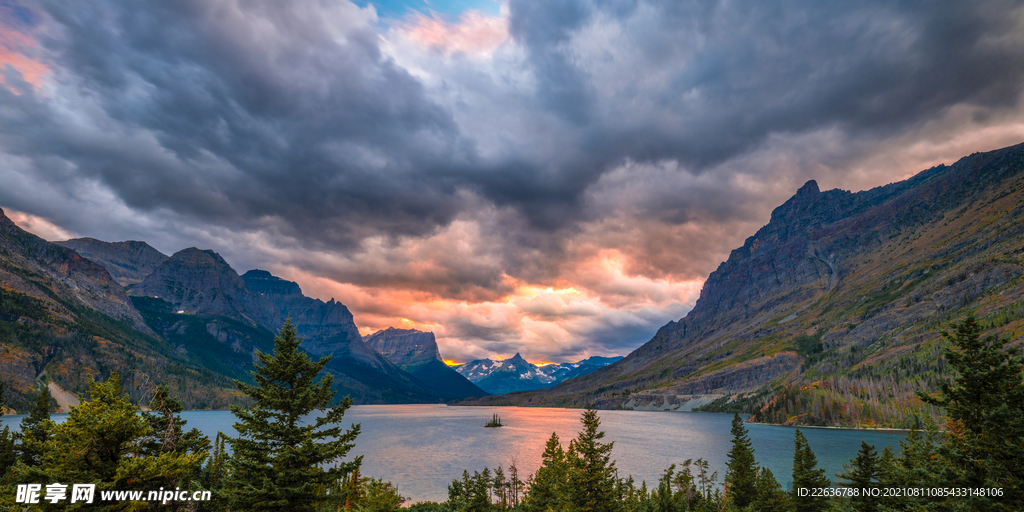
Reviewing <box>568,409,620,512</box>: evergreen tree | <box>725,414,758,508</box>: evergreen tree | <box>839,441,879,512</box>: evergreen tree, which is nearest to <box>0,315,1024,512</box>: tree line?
<box>839,441,879,512</box>: evergreen tree

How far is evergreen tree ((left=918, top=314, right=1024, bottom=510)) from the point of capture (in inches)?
727

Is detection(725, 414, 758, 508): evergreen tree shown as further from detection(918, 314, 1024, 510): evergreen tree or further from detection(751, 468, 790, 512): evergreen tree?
detection(918, 314, 1024, 510): evergreen tree

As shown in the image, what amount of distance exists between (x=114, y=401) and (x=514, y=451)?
148 meters

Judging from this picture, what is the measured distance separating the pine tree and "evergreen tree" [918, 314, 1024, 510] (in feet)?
95.4

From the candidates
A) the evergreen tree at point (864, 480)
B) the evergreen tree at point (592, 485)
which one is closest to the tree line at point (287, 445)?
the evergreen tree at point (864, 480)

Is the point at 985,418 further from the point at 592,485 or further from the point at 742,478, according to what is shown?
the point at 742,478

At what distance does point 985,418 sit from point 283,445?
3362 centimetres

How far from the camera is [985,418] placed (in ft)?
63.2

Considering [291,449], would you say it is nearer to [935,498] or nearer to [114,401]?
[114,401]

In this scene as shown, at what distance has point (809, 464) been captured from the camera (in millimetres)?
49031

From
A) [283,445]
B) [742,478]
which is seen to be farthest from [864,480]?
[283,445]

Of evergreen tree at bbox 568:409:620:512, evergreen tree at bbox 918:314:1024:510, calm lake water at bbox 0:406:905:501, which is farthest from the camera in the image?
A: calm lake water at bbox 0:406:905:501

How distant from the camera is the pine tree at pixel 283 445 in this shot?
21.5 meters

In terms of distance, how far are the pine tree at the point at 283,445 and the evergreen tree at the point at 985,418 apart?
29079mm
